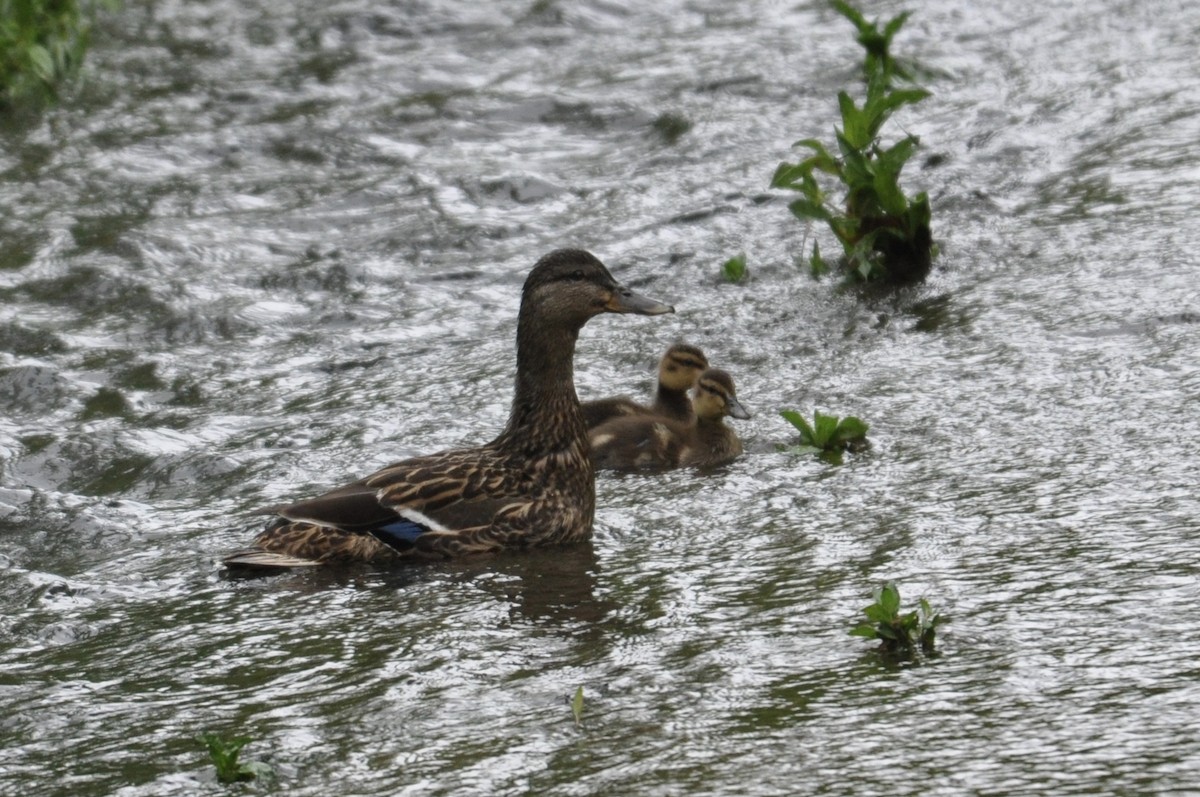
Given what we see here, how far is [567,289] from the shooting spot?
23.0 ft

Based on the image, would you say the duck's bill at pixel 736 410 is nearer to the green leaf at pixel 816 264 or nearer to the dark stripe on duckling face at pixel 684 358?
the dark stripe on duckling face at pixel 684 358

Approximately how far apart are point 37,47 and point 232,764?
29.3ft

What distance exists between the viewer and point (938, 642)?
5.01 meters

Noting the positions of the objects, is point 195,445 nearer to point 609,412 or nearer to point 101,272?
point 609,412

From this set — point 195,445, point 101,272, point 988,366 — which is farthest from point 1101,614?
point 101,272

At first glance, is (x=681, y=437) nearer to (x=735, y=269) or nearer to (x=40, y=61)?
(x=735, y=269)

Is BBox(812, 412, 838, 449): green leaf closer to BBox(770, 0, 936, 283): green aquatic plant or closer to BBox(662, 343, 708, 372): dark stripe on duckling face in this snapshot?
BBox(662, 343, 708, 372): dark stripe on duckling face

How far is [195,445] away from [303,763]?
3.38 metres

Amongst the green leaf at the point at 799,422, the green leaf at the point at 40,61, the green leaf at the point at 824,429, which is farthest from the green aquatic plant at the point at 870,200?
the green leaf at the point at 40,61

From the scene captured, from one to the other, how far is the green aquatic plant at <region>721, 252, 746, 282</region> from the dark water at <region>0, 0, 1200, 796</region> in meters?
0.13

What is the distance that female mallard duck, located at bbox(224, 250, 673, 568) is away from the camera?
646 centimetres

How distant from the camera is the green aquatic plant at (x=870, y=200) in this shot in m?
8.83

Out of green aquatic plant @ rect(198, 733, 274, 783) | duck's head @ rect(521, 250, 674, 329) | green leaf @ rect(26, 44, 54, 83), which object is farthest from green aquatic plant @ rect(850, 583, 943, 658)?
green leaf @ rect(26, 44, 54, 83)

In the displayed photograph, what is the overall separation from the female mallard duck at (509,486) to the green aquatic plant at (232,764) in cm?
181
